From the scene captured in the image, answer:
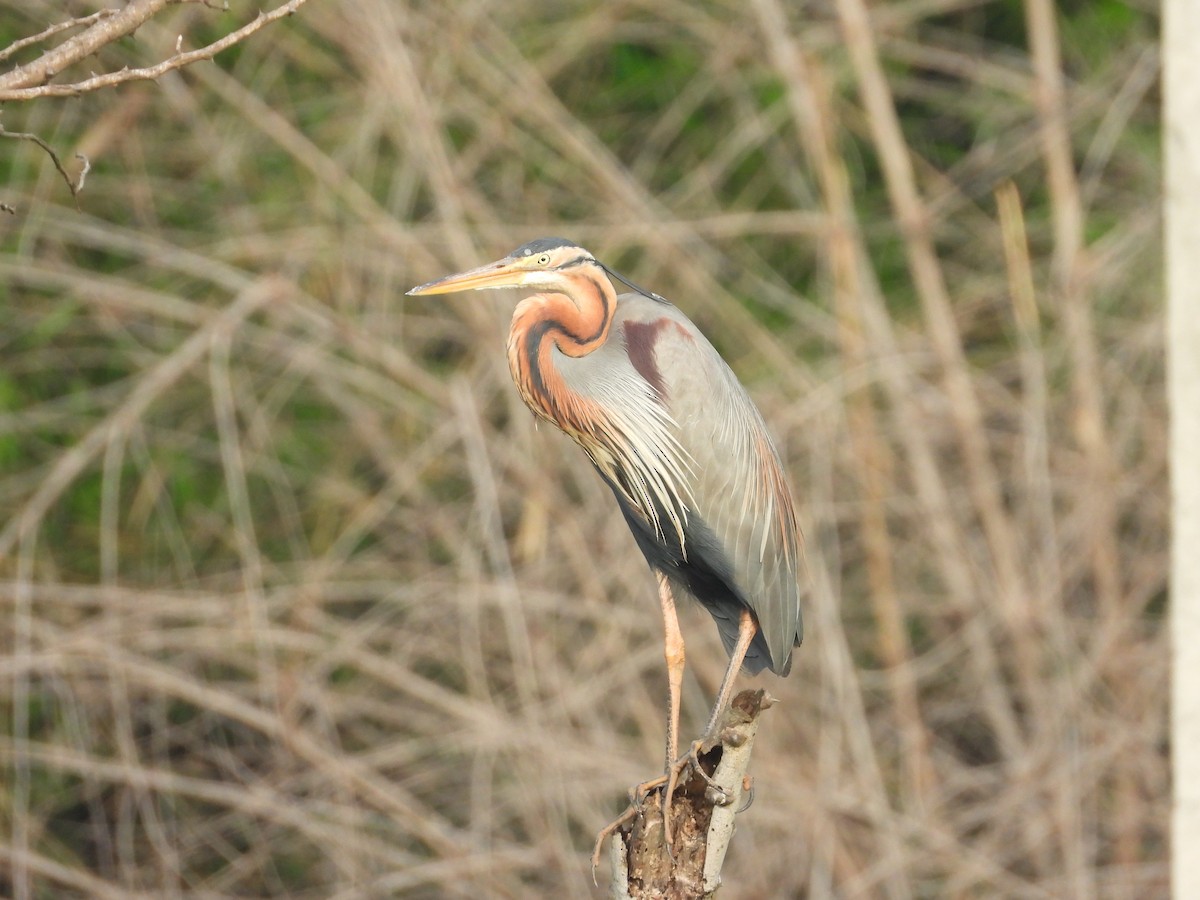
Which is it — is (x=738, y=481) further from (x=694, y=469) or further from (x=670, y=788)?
(x=670, y=788)

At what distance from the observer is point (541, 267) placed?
2.08 meters

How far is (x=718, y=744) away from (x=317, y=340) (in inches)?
100

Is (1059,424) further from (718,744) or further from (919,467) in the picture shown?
(718,744)

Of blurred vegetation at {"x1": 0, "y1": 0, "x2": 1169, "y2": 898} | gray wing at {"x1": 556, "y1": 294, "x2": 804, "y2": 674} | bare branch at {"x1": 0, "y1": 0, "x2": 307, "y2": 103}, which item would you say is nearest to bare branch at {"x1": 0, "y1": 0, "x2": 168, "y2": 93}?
bare branch at {"x1": 0, "y1": 0, "x2": 307, "y2": 103}

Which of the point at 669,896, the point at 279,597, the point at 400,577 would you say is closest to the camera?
the point at 669,896

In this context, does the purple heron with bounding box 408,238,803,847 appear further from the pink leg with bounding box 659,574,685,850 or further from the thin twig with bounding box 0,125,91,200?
the thin twig with bounding box 0,125,91,200

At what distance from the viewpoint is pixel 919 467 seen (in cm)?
466

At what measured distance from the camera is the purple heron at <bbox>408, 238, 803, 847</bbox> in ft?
6.97

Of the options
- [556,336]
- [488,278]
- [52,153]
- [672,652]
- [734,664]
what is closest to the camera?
[52,153]

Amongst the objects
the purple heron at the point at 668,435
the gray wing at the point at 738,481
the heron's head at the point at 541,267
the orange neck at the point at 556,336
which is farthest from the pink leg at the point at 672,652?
the heron's head at the point at 541,267

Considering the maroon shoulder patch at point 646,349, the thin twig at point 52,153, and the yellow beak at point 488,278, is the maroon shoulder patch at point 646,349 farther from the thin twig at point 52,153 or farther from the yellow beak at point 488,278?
the thin twig at point 52,153

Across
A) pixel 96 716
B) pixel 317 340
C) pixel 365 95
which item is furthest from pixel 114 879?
pixel 365 95

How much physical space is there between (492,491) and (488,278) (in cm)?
165

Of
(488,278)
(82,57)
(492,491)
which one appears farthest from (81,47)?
(492,491)
